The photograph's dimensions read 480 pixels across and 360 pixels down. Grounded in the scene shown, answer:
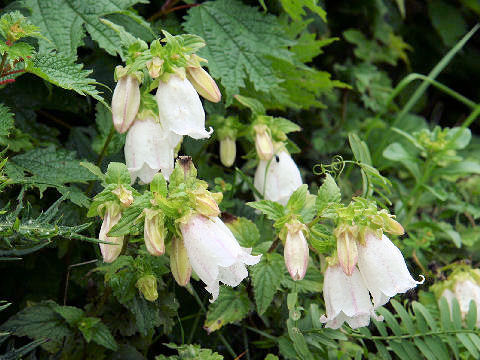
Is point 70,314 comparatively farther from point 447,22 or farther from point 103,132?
point 447,22

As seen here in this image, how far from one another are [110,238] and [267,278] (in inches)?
20.5

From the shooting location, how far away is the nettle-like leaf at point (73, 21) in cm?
195

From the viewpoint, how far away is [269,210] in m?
1.64

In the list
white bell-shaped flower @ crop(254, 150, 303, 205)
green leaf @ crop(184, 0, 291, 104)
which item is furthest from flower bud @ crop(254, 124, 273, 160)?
green leaf @ crop(184, 0, 291, 104)

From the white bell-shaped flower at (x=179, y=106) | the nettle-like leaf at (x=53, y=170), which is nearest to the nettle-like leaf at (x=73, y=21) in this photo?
the nettle-like leaf at (x=53, y=170)

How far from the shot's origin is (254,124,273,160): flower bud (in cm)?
196

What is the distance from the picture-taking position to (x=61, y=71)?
5.41 ft

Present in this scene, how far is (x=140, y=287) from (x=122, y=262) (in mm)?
90

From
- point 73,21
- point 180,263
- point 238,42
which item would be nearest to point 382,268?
point 180,263

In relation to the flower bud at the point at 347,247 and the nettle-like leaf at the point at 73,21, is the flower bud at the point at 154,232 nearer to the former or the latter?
the flower bud at the point at 347,247

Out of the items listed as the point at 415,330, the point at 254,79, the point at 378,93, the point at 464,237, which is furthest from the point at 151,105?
the point at 378,93

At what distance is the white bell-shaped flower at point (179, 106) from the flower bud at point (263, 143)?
41cm

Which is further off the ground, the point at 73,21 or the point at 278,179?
the point at 73,21

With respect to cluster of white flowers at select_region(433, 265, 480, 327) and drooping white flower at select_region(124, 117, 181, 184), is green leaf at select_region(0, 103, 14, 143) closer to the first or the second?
drooping white flower at select_region(124, 117, 181, 184)
